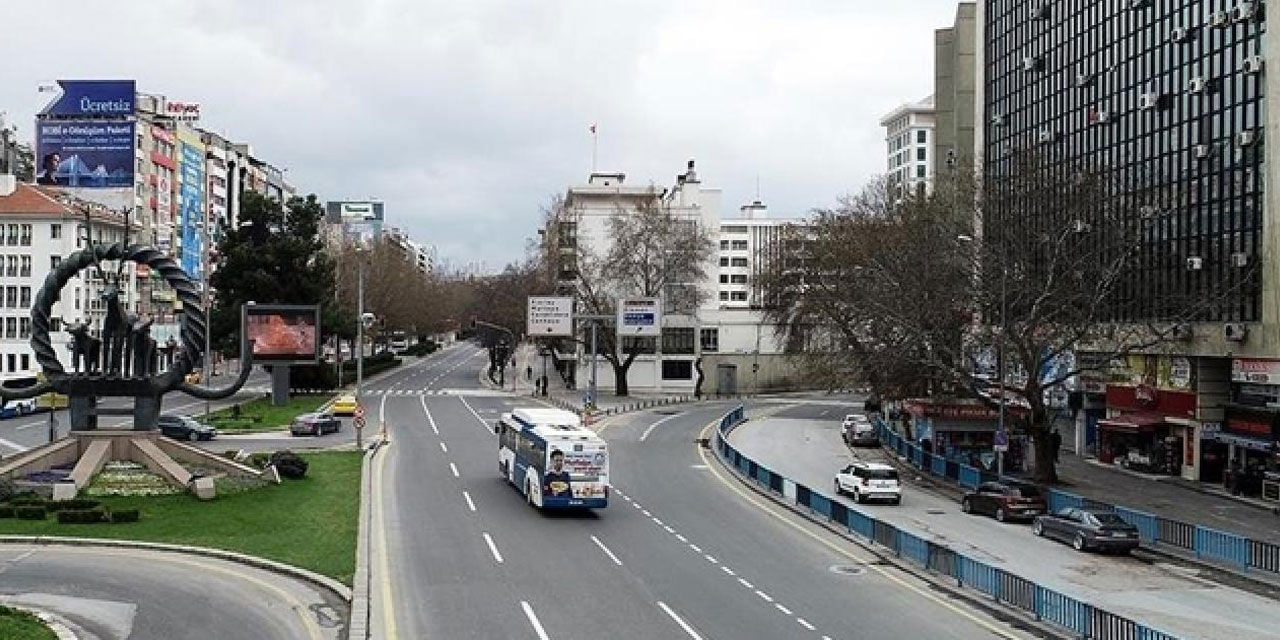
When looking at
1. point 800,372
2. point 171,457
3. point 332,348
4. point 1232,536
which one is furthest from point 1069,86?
point 332,348

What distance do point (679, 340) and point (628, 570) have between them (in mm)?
73680

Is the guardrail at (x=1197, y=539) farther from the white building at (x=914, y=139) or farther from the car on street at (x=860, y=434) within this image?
the white building at (x=914, y=139)

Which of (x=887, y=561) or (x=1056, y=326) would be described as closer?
(x=887, y=561)

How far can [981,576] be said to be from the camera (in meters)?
25.3

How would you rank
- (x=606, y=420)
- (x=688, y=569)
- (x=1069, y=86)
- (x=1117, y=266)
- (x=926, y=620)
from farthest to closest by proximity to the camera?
(x=606, y=420), (x=1069, y=86), (x=1117, y=266), (x=688, y=569), (x=926, y=620)

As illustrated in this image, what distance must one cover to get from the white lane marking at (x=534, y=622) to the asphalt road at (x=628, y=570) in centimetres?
5

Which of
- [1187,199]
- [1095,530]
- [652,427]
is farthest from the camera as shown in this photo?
[652,427]

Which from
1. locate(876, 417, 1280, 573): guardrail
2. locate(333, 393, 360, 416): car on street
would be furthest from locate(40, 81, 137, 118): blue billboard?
locate(876, 417, 1280, 573): guardrail

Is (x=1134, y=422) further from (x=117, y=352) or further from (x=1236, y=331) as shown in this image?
(x=117, y=352)

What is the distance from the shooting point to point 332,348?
14038 cm

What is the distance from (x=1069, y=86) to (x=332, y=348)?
102530mm

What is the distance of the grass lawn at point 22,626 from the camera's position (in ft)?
61.4

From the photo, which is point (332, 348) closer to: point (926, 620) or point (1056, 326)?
point (1056, 326)

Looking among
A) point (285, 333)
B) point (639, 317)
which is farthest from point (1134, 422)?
point (285, 333)
